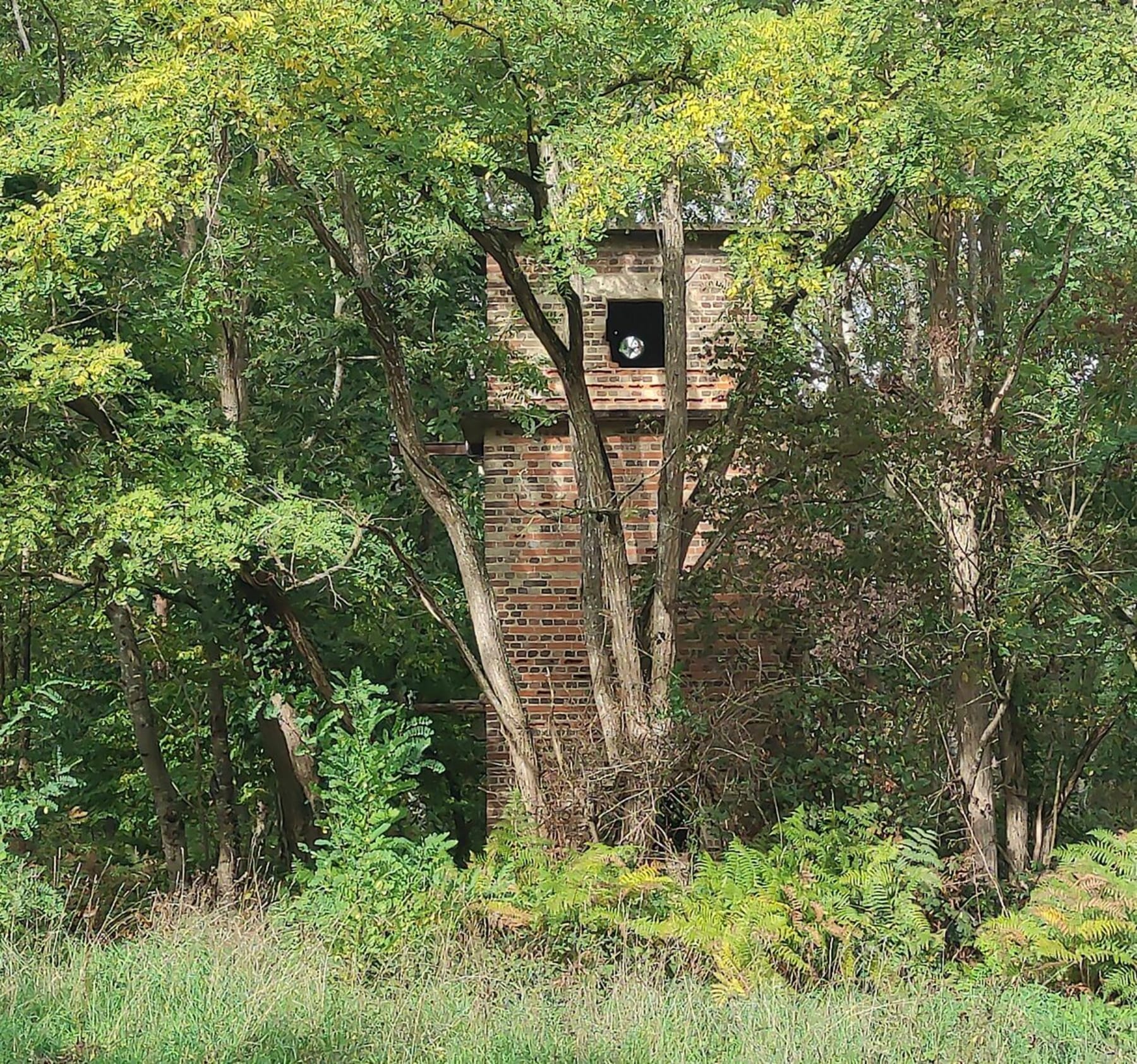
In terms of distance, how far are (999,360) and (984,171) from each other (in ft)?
6.92

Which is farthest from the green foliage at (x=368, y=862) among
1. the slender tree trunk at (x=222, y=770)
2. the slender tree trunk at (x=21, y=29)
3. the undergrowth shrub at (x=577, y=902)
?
the slender tree trunk at (x=21, y=29)

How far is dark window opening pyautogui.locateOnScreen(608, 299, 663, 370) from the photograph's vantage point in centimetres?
1294

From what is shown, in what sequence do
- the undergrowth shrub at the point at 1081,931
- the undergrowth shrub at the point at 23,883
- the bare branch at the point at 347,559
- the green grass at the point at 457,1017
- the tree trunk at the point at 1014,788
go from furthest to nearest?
1. the tree trunk at the point at 1014,788
2. the bare branch at the point at 347,559
3. the undergrowth shrub at the point at 23,883
4. the undergrowth shrub at the point at 1081,931
5. the green grass at the point at 457,1017

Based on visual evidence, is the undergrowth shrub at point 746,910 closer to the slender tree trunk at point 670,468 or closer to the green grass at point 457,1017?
the green grass at point 457,1017

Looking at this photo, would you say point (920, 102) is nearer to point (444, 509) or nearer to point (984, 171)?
point (984, 171)

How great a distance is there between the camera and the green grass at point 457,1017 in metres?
5.37

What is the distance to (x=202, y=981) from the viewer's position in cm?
626

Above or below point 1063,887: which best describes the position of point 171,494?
above

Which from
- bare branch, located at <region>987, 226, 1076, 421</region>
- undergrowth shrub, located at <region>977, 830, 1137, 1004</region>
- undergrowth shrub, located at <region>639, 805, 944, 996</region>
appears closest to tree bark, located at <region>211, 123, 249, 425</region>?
undergrowth shrub, located at <region>639, 805, 944, 996</region>

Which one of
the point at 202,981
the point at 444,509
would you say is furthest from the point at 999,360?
the point at 202,981

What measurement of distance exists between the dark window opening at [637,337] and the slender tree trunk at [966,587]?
131 inches

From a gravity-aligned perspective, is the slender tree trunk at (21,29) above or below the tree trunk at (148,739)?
above

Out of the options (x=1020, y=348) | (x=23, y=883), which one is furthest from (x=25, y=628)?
(x=1020, y=348)

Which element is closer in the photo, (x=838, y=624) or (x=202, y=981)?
(x=202, y=981)
